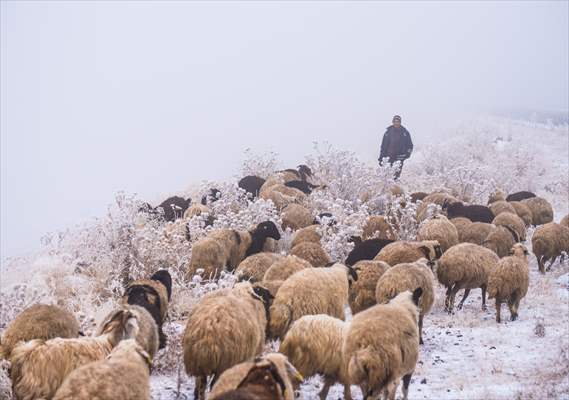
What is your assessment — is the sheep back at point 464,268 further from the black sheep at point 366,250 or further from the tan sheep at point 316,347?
the tan sheep at point 316,347

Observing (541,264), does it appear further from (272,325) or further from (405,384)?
(272,325)

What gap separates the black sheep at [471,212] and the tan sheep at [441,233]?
236 cm

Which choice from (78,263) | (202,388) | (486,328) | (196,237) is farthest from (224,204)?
(202,388)

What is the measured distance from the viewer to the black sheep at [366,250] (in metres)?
9.42

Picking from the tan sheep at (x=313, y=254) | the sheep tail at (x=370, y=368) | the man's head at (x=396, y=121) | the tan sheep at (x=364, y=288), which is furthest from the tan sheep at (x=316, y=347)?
the man's head at (x=396, y=121)

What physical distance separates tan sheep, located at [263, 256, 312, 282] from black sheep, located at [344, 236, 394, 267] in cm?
156

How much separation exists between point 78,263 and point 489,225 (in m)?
7.10

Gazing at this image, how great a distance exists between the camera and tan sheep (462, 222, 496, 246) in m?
Answer: 11.2

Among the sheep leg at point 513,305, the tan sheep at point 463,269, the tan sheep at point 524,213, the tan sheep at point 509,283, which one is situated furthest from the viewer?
the tan sheep at point 524,213

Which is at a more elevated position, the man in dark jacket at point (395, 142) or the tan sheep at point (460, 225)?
the man in dark jacket at point (395, 142)

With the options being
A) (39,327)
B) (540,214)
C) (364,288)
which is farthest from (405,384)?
(540,214)

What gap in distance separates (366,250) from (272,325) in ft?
11.4

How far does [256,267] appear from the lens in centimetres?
863

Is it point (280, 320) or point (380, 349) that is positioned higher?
point (380, 349)
